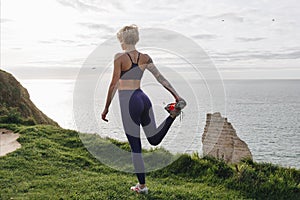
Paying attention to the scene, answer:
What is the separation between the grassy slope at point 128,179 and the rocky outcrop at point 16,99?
5.86 meters

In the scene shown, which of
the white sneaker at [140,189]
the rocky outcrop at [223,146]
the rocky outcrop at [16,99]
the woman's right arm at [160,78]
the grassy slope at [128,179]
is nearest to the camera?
the woman's right arm at [160,78]

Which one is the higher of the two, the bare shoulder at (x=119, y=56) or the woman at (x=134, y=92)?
the bare shoulder at (x=119, y=56)

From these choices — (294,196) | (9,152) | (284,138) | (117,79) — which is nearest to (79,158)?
(9,152)

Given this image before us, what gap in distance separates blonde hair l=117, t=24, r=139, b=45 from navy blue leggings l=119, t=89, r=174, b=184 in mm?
715

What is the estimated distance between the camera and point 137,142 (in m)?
5.37

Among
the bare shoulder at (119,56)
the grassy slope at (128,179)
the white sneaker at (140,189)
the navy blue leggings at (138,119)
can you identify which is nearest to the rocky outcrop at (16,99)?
the grassy slope at (128,179)

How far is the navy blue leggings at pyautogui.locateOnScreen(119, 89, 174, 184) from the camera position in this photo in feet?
16.7

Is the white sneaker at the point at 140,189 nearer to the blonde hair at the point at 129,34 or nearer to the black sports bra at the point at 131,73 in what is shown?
the black sports bra at the point at 131,73

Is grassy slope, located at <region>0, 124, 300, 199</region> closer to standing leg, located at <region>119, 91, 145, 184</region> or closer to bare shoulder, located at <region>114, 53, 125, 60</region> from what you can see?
standing leg, located at <region>119, 91, 145, 184</region>

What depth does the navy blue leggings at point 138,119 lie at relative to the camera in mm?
5102

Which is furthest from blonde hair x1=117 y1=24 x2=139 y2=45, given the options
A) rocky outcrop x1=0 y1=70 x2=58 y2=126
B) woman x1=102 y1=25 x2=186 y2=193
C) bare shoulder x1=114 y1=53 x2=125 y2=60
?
rocky outcrop x1=0 y1=70 x2=58 y2=126

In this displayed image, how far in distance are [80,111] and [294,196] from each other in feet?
12.8

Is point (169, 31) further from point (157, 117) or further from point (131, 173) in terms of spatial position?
point (131, 173)

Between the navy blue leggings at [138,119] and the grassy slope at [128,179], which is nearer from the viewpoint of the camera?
the navy blue leggings at [138,119]
